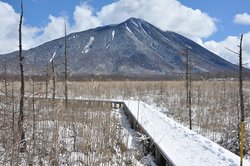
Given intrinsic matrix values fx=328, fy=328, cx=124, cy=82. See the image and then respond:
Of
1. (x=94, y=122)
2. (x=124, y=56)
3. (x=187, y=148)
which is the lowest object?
(x=187, y=148)

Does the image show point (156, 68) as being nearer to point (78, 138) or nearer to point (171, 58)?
point (171, 58)

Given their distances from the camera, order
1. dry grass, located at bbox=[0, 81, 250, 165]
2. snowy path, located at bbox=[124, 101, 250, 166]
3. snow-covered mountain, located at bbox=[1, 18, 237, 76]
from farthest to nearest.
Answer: snow-covered mountain, located at bbox=[1, 18, 237, 76]
dry grass, located at bbox=[0, 81, 250, 165]
snowy path, located at bbox=[124, 101, 250, 166]

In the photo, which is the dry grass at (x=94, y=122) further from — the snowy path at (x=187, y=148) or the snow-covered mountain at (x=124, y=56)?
A: the snow-covered mountain at (x=124, y=56)

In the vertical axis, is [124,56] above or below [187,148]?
above

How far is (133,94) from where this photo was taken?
24.4 metres

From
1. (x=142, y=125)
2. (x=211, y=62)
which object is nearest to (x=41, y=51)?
(x=211, y=62)

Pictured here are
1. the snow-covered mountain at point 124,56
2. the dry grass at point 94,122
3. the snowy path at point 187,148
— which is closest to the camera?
the snowy path at point 187,148

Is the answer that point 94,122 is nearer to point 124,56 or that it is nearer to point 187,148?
point 187,148

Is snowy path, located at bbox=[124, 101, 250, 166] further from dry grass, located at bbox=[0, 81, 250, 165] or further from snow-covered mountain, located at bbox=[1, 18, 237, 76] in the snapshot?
snow-covered mountain, located at bbox=[1, 18, 237, 76]

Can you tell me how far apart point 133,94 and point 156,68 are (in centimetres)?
13446

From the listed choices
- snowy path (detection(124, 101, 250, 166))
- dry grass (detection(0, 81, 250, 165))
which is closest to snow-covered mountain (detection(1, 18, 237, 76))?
dry grass (detection(0, 81, 250, 165))

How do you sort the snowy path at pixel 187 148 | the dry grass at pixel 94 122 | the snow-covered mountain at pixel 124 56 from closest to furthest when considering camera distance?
the snowy path at pixel 187 148 → the dry grass at pixel 94 122 → the snow-covered mountain at pixel 124 56

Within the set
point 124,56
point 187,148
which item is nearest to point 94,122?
point 187,148

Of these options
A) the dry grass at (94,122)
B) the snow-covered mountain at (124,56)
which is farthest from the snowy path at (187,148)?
the snow-covered mountain at (124,56)
